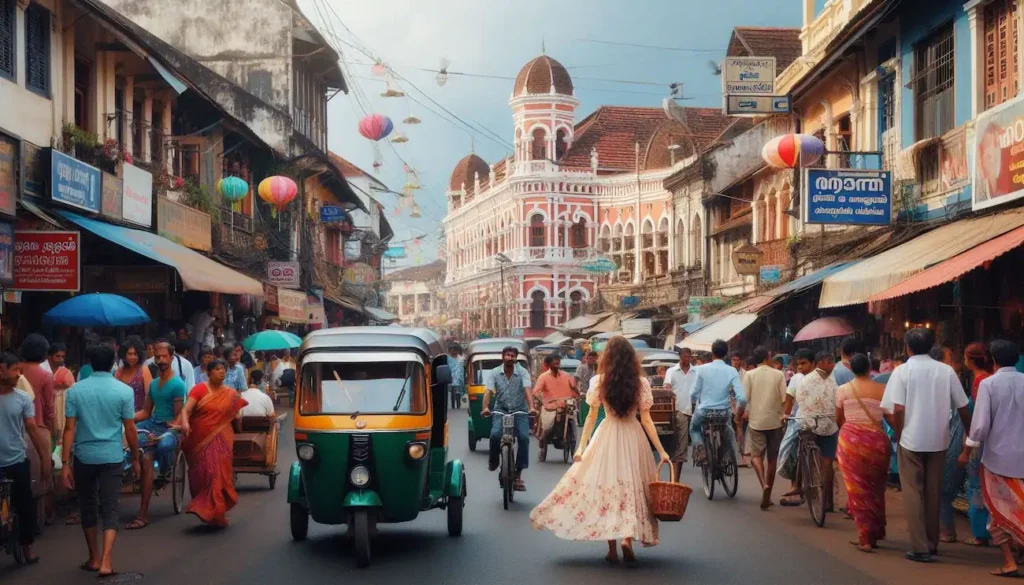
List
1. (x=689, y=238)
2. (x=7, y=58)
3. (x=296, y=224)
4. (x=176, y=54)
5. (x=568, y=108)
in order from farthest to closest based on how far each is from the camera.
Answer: (x=568, y=108) < (x=689, y=238) < (x=296, y=224) < (x=176, y=54) < (x=7, y=58)

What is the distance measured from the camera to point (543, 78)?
7669 cm

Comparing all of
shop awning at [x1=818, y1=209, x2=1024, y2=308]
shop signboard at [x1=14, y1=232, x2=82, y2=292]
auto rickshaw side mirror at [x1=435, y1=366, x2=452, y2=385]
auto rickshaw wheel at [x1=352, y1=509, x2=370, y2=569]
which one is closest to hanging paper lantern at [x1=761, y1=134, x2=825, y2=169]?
shop awning at [x1=818, y1=209, x2=1024, y2=308]

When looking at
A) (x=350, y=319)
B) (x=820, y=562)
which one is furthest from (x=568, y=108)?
(x=820, y=562)

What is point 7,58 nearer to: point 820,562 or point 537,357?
point 820,562

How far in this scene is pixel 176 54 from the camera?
3562 cm

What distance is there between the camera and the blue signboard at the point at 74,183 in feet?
60.2

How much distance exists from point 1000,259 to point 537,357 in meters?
30.6

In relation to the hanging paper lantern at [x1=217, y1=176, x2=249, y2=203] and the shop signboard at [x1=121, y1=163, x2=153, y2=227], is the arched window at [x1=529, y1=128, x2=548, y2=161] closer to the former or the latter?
the hanging paper lantern at [x1=217, y1=176, x2=249, y2=203]

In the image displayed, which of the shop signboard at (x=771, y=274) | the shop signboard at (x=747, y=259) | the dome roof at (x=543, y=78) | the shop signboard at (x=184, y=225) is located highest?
the dome roof at (x=543, y=78)

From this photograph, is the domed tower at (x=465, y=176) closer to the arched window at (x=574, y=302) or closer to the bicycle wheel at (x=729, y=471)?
the arched window at (x=574, y=302)

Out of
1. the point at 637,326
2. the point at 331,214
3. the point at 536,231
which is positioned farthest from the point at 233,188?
the point at 536,231

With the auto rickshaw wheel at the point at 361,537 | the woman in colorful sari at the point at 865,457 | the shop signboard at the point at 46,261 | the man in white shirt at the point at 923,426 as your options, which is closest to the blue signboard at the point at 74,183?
the shop signboard at the point at 46,261

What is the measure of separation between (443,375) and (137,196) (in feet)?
43.8

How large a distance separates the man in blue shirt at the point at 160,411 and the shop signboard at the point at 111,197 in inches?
335
